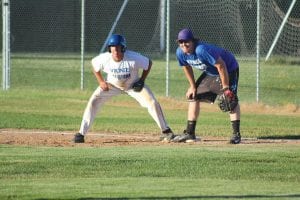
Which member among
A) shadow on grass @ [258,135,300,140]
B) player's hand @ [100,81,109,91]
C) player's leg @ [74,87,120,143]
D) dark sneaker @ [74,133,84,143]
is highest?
player's hand @ [100,81,109,91]

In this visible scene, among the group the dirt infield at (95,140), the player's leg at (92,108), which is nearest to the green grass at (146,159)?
the dirt infield at (95,140)

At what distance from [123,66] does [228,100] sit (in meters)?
1.73

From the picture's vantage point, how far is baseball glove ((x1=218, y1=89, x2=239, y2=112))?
48.1 ft

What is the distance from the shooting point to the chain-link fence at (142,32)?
92.1 ft

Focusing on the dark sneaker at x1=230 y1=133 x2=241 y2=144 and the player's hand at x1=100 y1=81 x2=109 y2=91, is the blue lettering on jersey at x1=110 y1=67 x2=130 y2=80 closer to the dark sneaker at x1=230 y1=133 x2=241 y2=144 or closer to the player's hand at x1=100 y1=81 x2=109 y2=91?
the player's hand at x1=100 y1=81 x2=109 y2=91

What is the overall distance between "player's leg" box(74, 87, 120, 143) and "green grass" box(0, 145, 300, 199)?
995 millimetres

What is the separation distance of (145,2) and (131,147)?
25.2 meters

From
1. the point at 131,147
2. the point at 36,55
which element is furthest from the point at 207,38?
the point at 131,147

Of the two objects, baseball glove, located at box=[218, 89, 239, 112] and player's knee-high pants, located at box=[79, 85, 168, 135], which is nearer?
baseball glove, located at box=[218, 89, 239, 112]

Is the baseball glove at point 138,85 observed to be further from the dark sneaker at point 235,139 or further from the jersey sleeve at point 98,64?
the dark sneaker at point 235,139

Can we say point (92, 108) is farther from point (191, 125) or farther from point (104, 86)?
point (191, 125)

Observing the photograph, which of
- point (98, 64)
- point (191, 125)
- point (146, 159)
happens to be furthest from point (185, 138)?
point (146, 159)

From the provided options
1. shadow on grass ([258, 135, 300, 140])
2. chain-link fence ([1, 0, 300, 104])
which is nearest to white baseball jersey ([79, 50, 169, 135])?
shadow on grass ([258, 135, 300, 140])

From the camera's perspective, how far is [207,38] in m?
31.4
